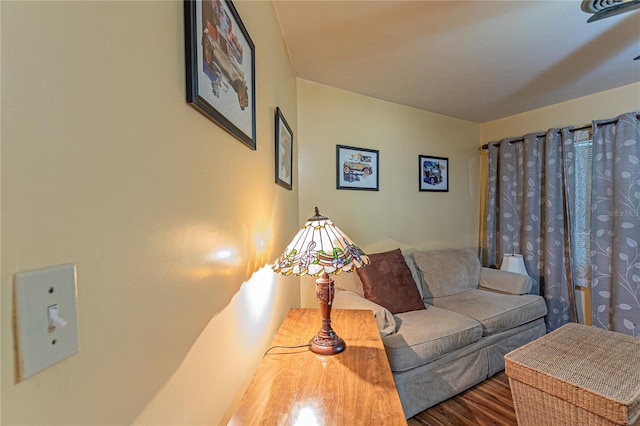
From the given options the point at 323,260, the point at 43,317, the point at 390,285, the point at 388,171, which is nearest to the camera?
the point at 43,317

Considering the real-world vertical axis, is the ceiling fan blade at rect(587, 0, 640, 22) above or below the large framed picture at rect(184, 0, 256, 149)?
above

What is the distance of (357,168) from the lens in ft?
8.82

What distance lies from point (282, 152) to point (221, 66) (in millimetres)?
923

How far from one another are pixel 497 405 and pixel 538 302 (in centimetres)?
107

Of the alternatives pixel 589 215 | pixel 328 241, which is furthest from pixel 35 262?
pixel 589 215

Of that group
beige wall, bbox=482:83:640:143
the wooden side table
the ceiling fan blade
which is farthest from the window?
the wooden side table

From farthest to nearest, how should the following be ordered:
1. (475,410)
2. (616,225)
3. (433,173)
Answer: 1. (433,173)
2. (616,225)
3. (475,410)

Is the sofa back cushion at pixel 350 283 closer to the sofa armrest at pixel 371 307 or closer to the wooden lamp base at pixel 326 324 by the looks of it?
the sofa armrest at pixel 371 307

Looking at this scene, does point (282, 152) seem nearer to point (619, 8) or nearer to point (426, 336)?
point (426, 336)

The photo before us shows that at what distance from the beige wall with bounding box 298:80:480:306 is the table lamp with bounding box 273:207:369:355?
1.35m

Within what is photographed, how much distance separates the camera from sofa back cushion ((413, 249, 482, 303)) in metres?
2.60

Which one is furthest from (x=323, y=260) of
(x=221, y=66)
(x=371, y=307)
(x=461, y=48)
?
(x=461, y=48)

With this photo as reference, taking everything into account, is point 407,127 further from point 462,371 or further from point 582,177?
point 462,371

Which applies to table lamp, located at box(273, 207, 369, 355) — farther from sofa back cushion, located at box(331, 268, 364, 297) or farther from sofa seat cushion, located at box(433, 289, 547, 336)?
sofa seat cushion, located at box(433, 289, 547, 336)
